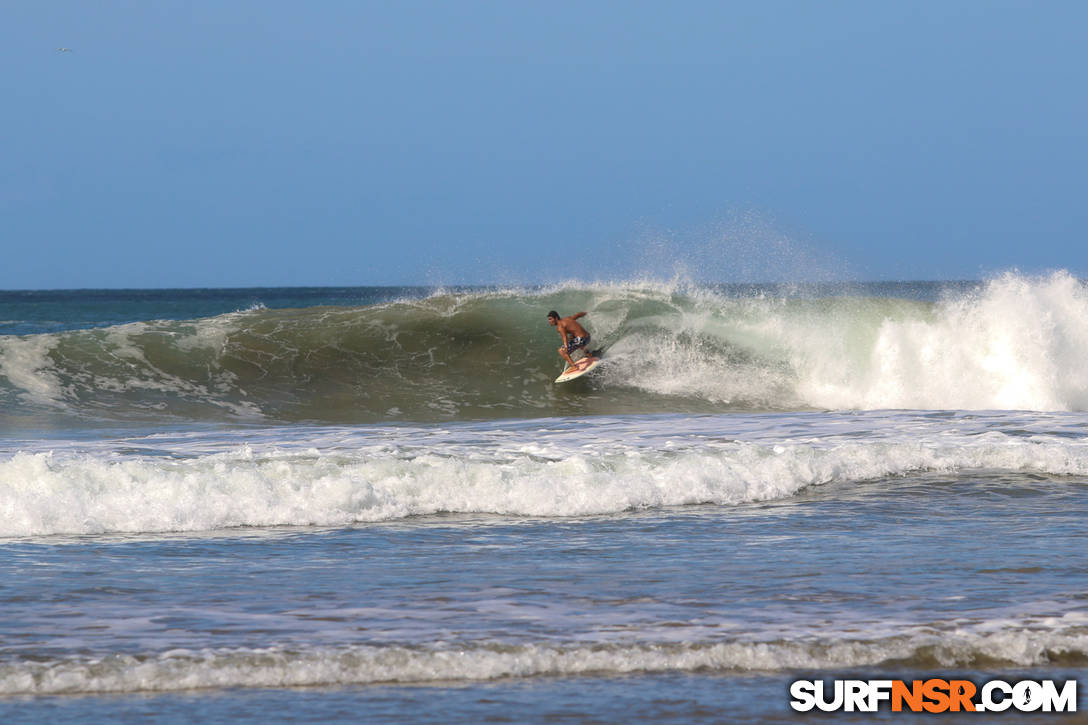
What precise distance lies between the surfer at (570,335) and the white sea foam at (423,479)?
7.03 meters

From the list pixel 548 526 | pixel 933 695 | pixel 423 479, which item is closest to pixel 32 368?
pixel 423 479

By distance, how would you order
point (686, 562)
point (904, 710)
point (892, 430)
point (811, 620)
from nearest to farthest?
point (904, 710), point (811, 620), point (686, 562), point (892, 430)

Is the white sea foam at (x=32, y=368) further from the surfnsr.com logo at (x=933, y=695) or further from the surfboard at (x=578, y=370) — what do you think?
the surfnsr.com logo at (x=933, y=695)

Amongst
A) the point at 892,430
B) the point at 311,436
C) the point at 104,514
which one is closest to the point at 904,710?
the point at 104,514

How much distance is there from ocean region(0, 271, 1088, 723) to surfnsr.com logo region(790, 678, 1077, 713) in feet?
0.29

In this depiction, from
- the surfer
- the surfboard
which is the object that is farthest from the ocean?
the surfer

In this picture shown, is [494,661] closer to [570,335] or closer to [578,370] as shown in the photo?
[578,370]

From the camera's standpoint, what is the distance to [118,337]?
19.7m

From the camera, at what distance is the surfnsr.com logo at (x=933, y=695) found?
4.30 metres

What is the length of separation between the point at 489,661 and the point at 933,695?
5.67ft

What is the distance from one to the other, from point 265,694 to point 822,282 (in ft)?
65.4

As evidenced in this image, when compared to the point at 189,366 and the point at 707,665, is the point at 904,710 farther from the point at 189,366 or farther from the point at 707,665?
the point at 189,366

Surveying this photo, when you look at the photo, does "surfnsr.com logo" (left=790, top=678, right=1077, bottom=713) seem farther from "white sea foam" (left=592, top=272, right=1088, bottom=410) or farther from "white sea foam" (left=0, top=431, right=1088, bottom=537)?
"white sea foam" (left=592, top=272, right=1088, bottom=410)

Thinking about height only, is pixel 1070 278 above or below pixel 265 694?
above
